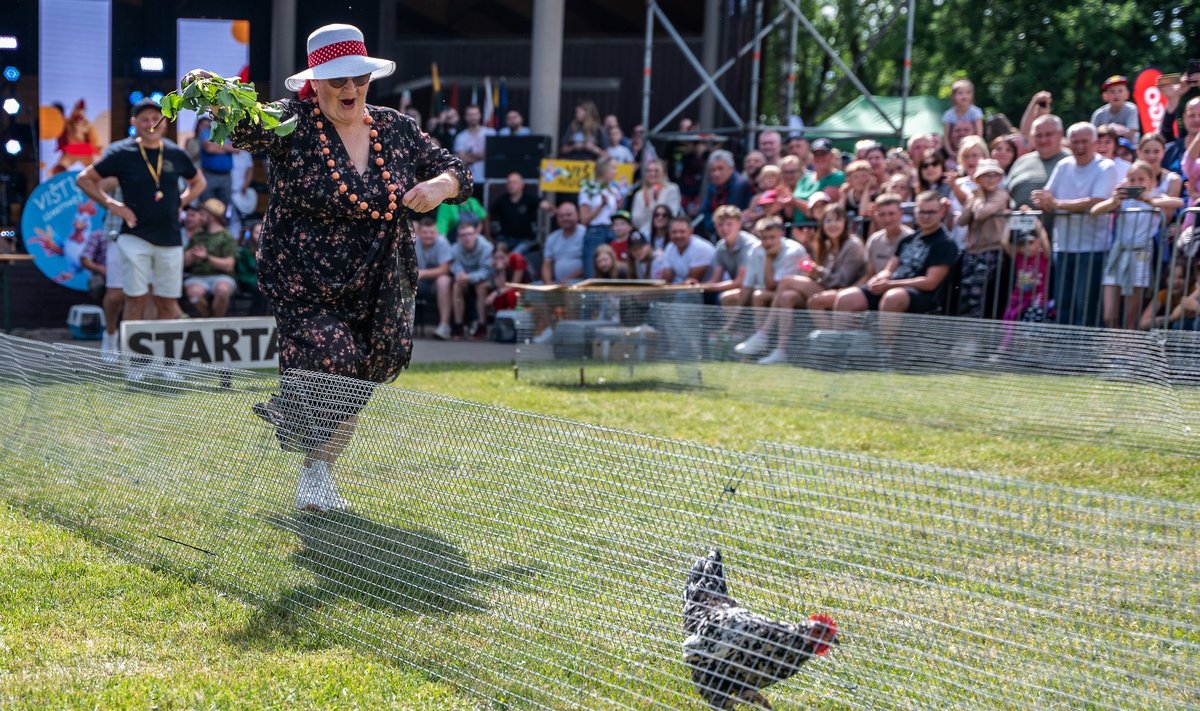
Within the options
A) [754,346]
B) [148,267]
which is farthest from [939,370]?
[148,267]

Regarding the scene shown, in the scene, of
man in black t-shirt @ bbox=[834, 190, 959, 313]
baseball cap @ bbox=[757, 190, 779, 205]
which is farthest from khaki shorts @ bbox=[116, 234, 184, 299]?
baseball cap @ bbox=[757, 190, 779, 205]

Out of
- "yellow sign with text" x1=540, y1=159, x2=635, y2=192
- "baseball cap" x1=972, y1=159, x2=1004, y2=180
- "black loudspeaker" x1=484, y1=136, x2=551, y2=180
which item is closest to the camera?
"baseball cap" x1=972, y1=159, x2=1004, y2=180

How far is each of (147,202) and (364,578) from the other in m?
6.32

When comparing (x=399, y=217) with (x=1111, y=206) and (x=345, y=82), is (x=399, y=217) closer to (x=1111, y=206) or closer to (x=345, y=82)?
(x=345, y=82)

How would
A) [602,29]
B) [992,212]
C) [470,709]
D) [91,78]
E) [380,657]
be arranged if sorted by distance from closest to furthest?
[470,709] → [380,657] → [992,212] → [91,78] → [602,29]

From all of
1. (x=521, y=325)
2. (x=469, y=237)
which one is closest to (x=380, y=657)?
(x=521, y=325)

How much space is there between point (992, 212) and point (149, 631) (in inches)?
315

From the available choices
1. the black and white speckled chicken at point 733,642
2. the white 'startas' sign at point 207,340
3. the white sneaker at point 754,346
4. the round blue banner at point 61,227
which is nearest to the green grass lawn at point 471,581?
the black and white speckled chicken at point 733,642

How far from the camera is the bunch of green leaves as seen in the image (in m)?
4.26

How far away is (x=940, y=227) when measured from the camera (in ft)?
34.1

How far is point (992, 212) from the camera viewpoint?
10141 mm

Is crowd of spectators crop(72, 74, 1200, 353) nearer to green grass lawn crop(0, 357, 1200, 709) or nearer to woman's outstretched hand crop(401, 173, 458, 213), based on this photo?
woman's outstretched hand crop(401, 173, 458, 213)

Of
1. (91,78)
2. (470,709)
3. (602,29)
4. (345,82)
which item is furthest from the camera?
(602,29)

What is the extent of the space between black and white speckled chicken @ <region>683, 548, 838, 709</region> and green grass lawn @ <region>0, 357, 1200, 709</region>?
0.12m
